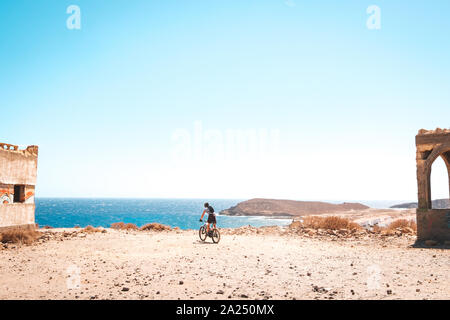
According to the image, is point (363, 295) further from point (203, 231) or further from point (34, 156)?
point (34, 156)

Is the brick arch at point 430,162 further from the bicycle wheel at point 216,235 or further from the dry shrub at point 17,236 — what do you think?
the dry shrub at point 17,236

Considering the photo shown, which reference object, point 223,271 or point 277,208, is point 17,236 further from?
point 277,208

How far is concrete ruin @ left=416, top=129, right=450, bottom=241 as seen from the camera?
597 inches

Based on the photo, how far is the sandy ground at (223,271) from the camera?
7508 millimetres

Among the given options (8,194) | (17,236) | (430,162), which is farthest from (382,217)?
(8,194)

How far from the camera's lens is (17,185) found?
57.3ft

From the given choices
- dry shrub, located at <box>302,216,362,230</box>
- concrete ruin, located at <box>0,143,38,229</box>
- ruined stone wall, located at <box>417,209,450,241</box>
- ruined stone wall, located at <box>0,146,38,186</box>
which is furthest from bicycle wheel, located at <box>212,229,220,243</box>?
ruined stone wall, located at <box>0,146,38,186</box>

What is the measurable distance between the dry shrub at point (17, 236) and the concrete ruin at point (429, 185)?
19062 mm

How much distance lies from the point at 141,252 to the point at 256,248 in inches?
200

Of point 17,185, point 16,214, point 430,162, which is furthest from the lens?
point 17,185

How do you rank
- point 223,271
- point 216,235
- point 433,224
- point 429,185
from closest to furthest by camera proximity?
point 223,271 < point 433,224 < point 429,185 < point 216,235

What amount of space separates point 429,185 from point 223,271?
1201 cm
